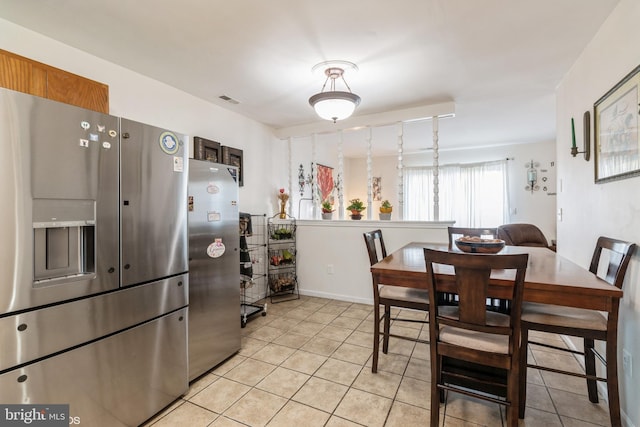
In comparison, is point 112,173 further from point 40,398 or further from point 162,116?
point 162,116

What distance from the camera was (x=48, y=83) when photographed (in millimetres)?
1801

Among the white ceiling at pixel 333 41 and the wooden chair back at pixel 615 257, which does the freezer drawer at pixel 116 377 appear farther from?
the wooden chair back at pixel 615 257

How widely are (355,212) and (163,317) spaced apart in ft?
8.78

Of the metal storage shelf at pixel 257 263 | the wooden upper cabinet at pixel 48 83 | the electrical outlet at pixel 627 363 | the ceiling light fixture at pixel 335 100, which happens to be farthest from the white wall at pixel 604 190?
the wooden upper cabinet at pixel 48 83

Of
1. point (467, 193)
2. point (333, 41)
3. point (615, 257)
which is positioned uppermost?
point (333, 41)

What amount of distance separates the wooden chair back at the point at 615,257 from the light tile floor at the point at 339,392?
0.83 metres

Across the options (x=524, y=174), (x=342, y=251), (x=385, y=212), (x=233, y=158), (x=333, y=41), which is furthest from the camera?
(x=524, y=174)

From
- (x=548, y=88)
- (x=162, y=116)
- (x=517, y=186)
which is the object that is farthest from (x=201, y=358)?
(x=517, y=186)

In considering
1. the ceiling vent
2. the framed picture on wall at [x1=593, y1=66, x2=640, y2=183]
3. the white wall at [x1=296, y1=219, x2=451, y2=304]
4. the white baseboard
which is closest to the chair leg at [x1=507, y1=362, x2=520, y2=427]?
the framed picture on wall at [x1=593, y1=66, x2=640, y2=183]

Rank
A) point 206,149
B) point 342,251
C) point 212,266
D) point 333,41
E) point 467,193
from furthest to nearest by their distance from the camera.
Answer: point 467,193 → point 342,251 → point 206,149 → point 212,266 → point 333,41

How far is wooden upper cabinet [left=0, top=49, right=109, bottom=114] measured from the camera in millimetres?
1637

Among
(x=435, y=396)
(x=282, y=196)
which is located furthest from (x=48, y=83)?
(x=435, y=396)

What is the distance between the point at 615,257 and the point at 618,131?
0.72m
